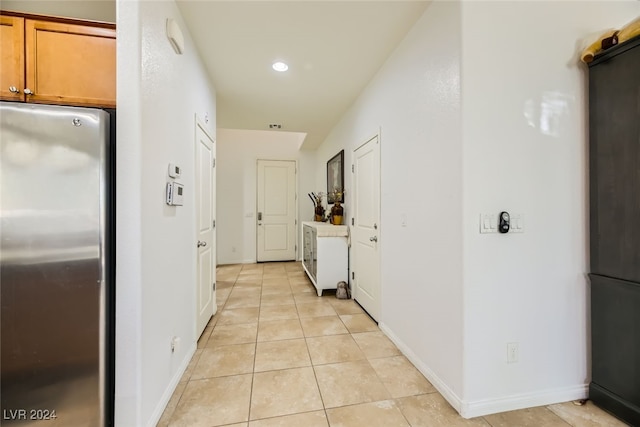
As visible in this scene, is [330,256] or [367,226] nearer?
[367,226]

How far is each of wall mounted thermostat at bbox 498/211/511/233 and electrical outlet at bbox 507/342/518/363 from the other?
67cm

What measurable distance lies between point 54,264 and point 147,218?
1.27 feet

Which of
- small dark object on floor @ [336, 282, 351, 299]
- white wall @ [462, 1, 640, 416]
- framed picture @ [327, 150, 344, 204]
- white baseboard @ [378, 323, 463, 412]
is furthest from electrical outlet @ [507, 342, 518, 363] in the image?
framed picture @ [327, 150, 344, 204]

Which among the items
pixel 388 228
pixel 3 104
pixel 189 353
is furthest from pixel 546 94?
pixel 189 353

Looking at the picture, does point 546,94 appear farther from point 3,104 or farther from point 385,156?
point 3,104

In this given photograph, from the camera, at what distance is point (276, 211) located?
5887 millimetres

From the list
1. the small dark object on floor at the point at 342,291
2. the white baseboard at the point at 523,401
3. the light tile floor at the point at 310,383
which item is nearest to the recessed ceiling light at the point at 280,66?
the light tile floor at the point at 310,383

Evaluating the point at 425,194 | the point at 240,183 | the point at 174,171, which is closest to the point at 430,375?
the point at 425,194

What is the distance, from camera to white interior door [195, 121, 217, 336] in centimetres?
231

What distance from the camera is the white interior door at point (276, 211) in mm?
5797

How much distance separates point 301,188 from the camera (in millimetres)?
5992

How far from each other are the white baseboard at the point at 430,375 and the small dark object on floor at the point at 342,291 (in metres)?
1.10

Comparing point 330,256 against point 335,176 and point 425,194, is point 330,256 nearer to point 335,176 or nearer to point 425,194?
point 335,176

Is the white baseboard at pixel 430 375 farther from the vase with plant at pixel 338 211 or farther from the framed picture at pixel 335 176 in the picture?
the framed picture at pixel 335 176
